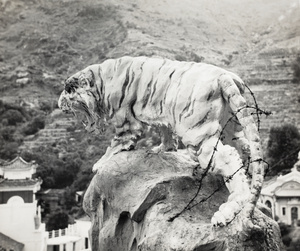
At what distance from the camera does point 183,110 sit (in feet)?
11.5

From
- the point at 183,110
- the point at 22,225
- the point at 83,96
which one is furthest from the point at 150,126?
the point at 22,225

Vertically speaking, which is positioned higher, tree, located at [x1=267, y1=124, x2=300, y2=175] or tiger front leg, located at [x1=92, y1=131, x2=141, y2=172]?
tiger front leg, located at [x1=92, y1=131, x2=141, y2=172]

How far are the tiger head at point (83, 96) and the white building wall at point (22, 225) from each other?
9.03 metres

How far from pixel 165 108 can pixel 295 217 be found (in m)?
9.60

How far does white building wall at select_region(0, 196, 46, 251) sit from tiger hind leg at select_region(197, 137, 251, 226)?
33.6 feet

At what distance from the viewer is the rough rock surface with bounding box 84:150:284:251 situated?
2.90 meters

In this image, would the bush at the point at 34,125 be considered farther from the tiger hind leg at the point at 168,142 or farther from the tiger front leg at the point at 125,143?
the tiger hind leg at the point at 168,142

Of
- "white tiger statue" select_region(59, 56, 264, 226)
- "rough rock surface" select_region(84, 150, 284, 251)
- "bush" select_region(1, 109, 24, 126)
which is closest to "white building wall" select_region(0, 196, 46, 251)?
"bush" select_region(1, 109, 24, 126)

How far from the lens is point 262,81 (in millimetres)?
21703

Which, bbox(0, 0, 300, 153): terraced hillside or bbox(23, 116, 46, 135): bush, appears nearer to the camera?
bbox(0, 0, 300, 153): terraced hillside

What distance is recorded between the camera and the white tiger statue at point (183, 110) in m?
3.11

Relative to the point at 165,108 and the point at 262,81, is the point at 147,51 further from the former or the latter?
the point at 165,108

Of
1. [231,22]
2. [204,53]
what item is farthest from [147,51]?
[231,22]

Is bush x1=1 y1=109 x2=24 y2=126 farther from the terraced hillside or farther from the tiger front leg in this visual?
the tiger front leg
